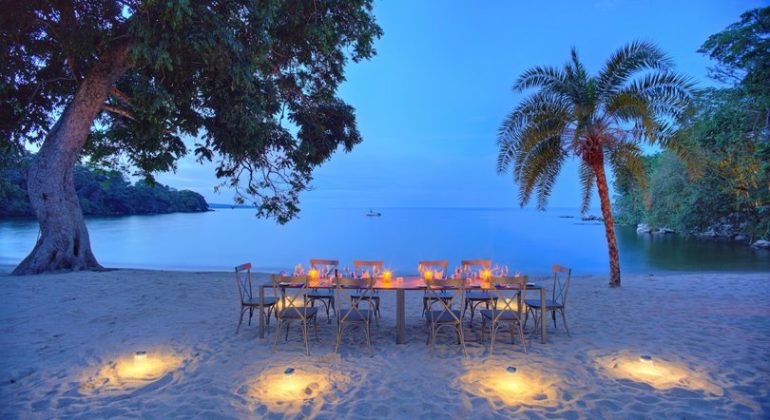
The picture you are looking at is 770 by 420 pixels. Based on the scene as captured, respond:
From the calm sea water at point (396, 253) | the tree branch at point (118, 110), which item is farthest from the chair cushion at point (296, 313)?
the calm sea water at point (396, 253)

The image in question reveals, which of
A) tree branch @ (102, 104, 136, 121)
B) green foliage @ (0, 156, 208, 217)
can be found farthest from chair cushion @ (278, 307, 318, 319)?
green foliage @ (0, 156, 208, 217)

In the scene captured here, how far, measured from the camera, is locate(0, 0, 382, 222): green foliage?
7.61 meters

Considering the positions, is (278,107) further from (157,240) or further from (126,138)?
(157,240)

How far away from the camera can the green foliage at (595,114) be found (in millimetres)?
9211

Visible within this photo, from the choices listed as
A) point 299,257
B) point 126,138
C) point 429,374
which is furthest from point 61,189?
point 299,257

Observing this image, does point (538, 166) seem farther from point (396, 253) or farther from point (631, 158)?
point (396, 253)

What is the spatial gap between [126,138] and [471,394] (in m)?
13.3

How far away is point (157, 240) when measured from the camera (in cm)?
3519

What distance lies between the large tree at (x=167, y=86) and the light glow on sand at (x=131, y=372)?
5.03 meters

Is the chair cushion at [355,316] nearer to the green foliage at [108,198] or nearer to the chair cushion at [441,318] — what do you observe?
the chair cushion at [441,318]

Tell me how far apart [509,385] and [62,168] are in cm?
1157

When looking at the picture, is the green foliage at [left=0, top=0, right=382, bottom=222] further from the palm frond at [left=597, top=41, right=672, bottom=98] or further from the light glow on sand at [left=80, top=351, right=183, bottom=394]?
the palm frond at [left=597, top=41, right=672, bottom=98]

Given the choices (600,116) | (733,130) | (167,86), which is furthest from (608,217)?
(167,86)

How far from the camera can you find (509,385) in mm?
3828
